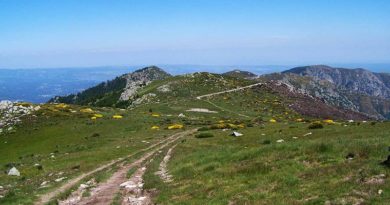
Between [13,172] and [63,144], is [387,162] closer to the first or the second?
[13,172]

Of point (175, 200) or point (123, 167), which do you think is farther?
point (123, 167)

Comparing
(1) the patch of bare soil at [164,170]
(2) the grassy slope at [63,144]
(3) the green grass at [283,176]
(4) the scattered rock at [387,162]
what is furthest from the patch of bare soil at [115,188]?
(4) the scattered rock at [387,162]

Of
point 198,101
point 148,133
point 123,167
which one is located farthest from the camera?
point 198,101

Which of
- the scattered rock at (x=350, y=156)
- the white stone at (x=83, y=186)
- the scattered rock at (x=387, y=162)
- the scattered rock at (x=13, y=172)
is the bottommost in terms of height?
the scattered rock at (x=13, y=172)

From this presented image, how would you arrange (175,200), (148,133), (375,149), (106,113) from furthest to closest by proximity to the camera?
(106,113) < (148,133) < (375,149) < (175,200)

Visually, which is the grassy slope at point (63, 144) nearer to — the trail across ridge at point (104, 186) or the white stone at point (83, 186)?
the trail across ridge at point (104, 186)

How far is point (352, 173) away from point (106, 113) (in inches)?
2615

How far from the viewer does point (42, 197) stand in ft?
89.0

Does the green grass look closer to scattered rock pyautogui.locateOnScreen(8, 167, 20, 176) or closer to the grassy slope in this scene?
the grassy slope

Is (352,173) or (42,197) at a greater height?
(352,173)

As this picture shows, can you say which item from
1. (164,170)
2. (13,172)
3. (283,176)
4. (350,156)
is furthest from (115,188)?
(350,156)

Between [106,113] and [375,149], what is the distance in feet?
211

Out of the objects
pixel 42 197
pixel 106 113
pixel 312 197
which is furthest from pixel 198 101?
pixel 312 197

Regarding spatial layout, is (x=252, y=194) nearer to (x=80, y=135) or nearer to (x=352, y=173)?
(x=352, y=173)
